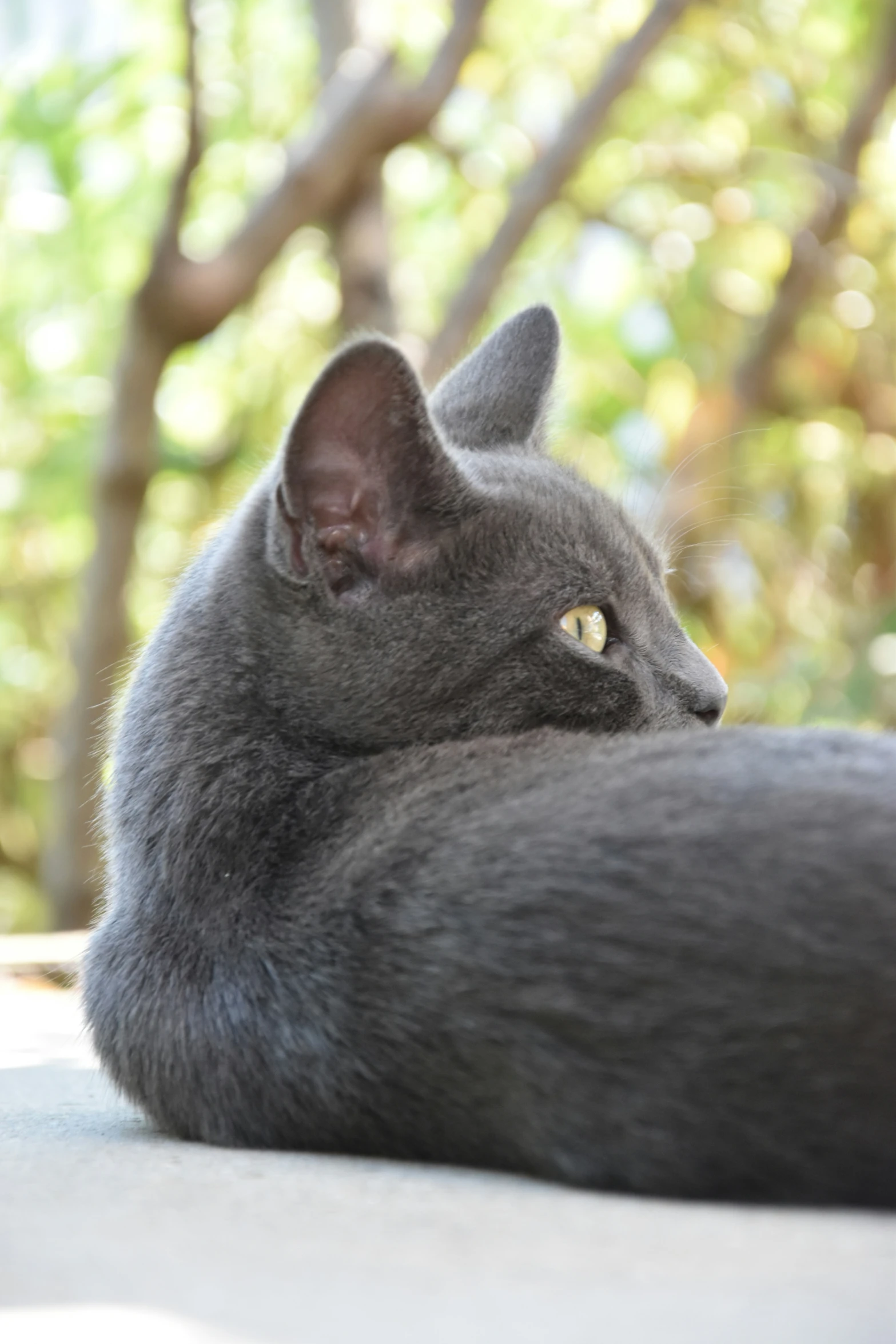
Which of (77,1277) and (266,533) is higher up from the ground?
(266,533)

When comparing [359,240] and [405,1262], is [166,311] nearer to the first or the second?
[359,240]

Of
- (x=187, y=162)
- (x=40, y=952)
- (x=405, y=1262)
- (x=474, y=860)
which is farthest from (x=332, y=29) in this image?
(x=405, y=1262)

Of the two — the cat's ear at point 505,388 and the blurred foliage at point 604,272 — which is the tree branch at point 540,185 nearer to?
the blurred foliage at point 604,272

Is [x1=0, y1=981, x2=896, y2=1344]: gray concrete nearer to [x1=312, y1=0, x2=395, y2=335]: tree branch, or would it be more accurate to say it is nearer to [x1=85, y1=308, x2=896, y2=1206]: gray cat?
[x1=85, y1=308, x2=896, y2=1206]: gray cat

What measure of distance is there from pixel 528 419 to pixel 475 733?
57 cm

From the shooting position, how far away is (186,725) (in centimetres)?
135

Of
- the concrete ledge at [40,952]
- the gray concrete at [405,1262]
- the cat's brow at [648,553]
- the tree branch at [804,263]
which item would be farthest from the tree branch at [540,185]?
the gray concrete at [405,1262]

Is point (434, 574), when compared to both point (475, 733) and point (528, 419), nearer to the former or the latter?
point (475, 733)

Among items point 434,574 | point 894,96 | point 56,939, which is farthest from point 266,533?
point 894,96

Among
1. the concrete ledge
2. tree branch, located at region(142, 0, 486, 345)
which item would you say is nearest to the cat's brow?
the concrete ledge

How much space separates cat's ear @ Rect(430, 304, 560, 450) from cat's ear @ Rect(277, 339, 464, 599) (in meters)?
0.30

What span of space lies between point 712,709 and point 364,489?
1.41ft

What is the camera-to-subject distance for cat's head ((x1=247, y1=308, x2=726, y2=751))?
134cm

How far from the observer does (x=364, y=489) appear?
4.57 feet
